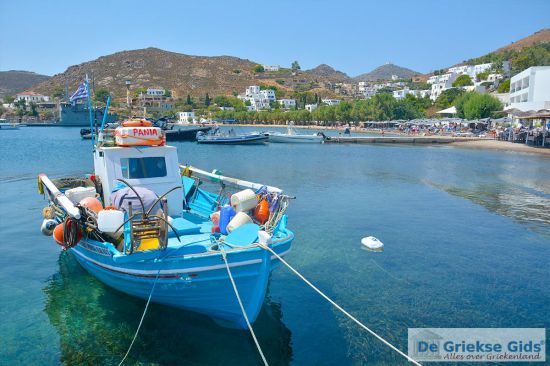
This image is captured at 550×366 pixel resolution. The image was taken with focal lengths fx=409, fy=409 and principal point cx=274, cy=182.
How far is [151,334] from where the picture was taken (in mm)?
8812

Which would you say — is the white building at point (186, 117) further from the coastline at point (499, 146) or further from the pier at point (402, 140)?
the coastline at point (499, 146)

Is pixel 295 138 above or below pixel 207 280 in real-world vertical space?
above

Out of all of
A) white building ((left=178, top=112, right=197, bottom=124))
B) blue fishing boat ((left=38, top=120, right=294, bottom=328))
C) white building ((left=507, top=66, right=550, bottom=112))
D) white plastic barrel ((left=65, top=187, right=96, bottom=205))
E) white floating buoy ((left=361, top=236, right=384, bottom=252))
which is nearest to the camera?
blue fishing boat ((left=38, top=120, right=294, bottom=328))

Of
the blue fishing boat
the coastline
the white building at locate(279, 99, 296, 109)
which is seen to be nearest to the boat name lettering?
the blue fishing boat

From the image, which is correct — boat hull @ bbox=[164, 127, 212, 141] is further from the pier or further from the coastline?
the coastline

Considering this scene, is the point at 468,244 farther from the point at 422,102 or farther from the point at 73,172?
the point at 422,102

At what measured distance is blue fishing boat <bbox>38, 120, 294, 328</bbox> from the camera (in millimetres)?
8023

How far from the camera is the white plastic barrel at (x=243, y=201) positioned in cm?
1021

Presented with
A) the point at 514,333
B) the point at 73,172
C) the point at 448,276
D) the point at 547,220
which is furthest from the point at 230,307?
the point at 73,172

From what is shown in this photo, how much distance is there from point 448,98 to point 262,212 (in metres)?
121

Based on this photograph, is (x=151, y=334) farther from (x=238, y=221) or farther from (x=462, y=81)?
(x=462, y=81)

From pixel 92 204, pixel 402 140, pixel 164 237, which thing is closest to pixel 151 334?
pixel 164 237

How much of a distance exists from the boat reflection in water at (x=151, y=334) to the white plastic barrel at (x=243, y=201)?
97.4 inches

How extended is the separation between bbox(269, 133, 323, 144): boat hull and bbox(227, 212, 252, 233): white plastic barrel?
60611mm
